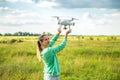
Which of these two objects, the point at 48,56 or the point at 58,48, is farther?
the point at 48,56

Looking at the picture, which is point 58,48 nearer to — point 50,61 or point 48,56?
point 48,56

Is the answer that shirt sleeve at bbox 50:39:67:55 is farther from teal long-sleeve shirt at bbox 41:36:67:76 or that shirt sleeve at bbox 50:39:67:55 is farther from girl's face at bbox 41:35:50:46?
girl's face at bbox 41:35:50:46

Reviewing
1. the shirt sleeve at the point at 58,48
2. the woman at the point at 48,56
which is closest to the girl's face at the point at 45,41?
the woman at the point at 48,56

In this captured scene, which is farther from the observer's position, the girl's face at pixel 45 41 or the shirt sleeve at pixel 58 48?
the girl's face at pixel 45 41

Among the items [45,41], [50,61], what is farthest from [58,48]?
[50,61]

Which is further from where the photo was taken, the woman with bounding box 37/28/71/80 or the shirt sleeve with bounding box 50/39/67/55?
the woman with bounding box 37/28/71/80

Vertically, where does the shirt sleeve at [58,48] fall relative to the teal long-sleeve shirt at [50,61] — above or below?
above

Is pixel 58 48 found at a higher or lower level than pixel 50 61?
higher

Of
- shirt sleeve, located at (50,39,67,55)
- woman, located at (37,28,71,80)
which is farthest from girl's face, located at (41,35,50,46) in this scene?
shirt sleeve, located at (50,39,67,55)

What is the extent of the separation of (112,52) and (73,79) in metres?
12.0

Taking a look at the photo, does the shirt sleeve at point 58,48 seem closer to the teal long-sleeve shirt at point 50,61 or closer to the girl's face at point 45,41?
the teal long-sleeve shirt at point 50,61

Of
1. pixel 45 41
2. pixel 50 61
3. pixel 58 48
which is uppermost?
pixel 45 41

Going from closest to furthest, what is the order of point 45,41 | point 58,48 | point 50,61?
point 58,48 < point 45,41 < point 50,61

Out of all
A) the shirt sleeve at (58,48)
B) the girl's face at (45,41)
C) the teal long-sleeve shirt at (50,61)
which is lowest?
the teal long-sleeve shirt at (50,61)
